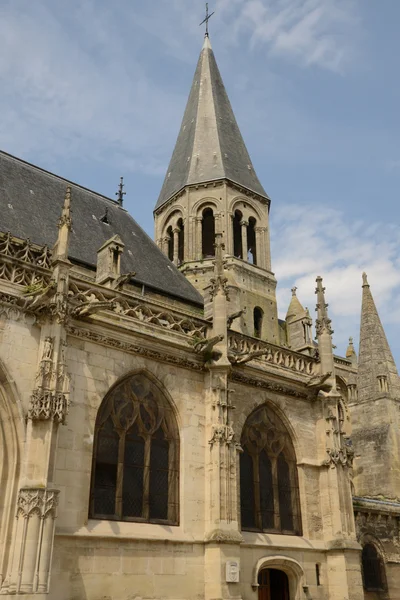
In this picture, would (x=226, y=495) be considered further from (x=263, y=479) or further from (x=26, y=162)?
(x=26, y=162)

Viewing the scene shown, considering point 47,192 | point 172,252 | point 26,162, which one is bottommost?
point 47,192

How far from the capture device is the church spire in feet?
88.7

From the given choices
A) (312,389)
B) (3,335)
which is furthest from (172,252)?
(3,335)

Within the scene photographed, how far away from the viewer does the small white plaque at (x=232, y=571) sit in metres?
10.6

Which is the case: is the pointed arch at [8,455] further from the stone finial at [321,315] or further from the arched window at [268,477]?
the stone finial at [321,315]

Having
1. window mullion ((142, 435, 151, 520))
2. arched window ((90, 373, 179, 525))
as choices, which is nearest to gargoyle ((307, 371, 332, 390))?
arched window ((90, 373, 179, 525))

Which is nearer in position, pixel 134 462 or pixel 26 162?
pixel 134 462

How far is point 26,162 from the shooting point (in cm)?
1802

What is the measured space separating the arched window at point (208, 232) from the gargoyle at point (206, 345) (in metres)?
15.5

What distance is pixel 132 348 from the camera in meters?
11.2

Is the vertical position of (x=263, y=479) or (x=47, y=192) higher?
(x=47, y=192)

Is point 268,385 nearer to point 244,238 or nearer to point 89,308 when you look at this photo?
point 89,308

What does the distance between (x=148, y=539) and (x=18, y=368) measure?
3602 millimetres

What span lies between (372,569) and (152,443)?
849 cm
